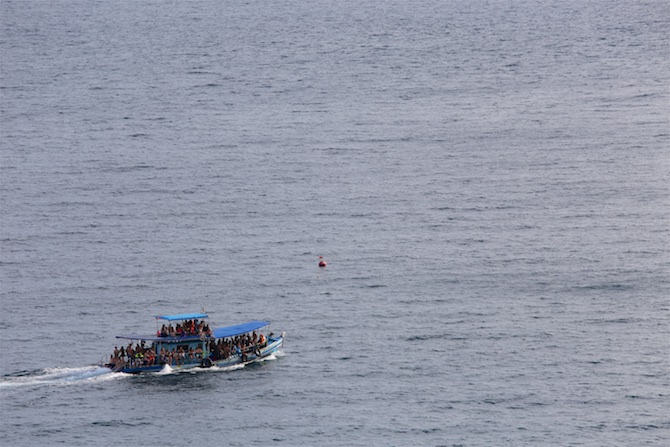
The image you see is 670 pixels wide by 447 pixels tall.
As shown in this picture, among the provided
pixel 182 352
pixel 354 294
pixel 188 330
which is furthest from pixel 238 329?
pixel 354 294

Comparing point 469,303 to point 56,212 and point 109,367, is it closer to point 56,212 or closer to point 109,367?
point 109,367

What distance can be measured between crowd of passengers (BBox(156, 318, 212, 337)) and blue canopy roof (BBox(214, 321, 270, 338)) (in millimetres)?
1064

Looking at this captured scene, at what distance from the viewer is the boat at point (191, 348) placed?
12562 cm

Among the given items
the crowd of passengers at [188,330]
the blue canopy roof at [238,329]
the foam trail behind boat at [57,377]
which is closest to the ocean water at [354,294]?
the foam trail behind boat at [57,377]

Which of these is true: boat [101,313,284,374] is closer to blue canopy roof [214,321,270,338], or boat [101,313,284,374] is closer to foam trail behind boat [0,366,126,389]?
blue canopy roof [214,321,270,338]

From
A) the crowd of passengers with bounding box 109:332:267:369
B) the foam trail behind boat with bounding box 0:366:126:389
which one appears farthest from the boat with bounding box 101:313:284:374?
the foam trail behind boat with bounding box 0:366:126:389

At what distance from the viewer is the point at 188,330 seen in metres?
→ 127

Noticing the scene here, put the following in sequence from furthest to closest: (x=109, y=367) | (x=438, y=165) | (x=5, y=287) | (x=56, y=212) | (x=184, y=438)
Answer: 1. (x=438, y=165)
2. (x=56, y=212)
3. (x=5, y=287)
4. (x=109, y=367)
5. (x=184, y=438)

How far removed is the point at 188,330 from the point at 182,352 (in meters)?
2.07

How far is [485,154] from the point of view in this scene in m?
200

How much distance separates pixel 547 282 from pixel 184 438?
50567 millimetres

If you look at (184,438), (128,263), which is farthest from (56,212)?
(184,438)

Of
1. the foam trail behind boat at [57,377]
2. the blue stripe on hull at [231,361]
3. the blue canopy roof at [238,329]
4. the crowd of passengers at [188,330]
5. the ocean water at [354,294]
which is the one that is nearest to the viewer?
the ocean water at [354,294]

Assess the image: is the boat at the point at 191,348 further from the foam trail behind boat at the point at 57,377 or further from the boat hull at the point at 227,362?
the foam trail behind boat at the point at 57,377
